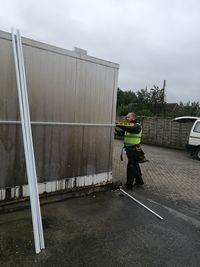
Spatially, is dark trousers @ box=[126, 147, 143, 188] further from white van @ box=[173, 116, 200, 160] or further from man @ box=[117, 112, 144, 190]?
white van @ box=[173, 116, 200, 160]

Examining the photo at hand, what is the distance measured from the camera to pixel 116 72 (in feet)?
19.4

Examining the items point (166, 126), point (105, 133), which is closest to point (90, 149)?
point (105, 133)

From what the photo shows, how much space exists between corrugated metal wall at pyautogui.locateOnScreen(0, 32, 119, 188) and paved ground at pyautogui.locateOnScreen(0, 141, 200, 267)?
→ 2.31 feet

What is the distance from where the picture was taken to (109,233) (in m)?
3.90

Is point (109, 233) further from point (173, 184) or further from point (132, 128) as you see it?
point (173, 184)

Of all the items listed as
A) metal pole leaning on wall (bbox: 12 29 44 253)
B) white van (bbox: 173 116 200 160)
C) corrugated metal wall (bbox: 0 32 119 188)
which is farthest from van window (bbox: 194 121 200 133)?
metal pole leaning on wall (bbox: 12 29 44 253)

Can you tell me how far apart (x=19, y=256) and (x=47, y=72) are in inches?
120

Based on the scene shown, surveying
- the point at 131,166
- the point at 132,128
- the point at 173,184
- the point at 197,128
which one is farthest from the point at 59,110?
the point at 197,128

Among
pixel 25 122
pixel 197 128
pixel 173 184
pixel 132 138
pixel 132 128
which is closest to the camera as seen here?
pixel 25 122

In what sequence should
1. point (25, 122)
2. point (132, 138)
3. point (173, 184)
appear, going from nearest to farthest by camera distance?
1. point (25, 122)
2. point (132, 138)
3. point (173, 184)

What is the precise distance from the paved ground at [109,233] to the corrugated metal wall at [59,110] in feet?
2.31

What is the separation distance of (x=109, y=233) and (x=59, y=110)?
2396 millimetres

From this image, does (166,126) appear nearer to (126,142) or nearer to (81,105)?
(126,142)

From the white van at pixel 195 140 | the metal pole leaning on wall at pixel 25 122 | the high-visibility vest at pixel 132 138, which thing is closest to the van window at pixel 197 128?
the white van at pixel 195 140
